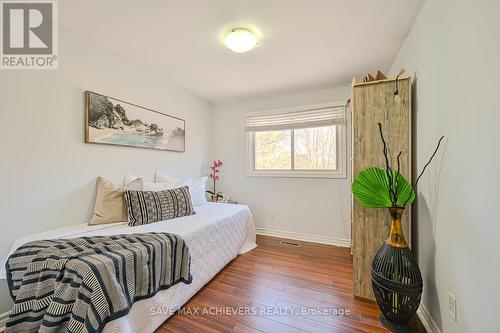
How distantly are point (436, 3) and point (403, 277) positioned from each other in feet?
6.01

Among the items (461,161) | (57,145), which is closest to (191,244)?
(57,145)

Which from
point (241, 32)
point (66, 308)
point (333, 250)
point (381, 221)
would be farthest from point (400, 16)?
point (66, 308)

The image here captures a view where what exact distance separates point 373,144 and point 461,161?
71 centimetres

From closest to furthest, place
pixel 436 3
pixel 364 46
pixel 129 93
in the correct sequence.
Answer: pixel 436 3 < pixel 364 46 < pixel 129 93

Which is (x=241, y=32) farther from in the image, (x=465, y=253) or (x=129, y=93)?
(x=465, y=253)

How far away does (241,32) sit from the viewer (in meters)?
1.80

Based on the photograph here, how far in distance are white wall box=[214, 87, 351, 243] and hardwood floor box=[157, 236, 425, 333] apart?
2.18 feet

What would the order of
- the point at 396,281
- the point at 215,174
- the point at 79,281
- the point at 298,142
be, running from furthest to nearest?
the point at 215,174 < the point at 298,142 < the point at 396,281 < the point at 79,281

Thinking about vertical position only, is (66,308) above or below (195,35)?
below

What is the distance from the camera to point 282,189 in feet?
11.2

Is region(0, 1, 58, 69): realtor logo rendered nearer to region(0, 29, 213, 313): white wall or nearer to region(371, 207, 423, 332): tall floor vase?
region(0, 29, 213, 313): white wall

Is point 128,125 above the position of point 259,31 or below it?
below

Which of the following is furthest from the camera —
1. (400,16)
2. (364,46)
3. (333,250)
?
(333,250)

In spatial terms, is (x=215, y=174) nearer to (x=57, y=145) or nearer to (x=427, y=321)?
(x=57, y=145)
